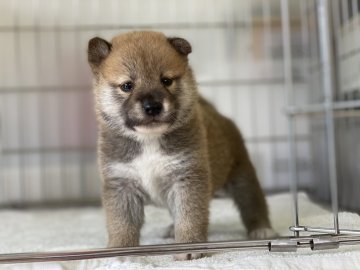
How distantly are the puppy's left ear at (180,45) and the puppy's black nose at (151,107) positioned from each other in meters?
0.26

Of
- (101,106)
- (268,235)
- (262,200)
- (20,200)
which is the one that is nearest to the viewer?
(101,106)

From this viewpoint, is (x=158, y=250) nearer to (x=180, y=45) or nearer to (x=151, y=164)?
(x=151, y=164)

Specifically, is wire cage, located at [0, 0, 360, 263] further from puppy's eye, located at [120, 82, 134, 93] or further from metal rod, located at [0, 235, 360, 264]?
metal rod, located at [0, 235, 360, 264]

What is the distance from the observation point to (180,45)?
63.3 inches

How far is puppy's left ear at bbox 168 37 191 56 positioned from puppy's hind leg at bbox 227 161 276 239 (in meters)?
0.59

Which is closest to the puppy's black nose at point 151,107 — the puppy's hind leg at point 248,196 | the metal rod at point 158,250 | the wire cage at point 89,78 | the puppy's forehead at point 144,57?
the puppy's forehead at point 144,57

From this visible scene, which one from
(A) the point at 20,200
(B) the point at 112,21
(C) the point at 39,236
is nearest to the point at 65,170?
(A) the point at 20,200

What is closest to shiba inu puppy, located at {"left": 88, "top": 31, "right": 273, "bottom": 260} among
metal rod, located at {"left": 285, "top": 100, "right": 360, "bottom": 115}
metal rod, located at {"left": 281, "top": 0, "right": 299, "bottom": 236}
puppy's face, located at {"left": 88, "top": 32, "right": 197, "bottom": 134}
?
puppy's face, located at {"left": 88, "top": 32, "right": 197, "bottom": 134}

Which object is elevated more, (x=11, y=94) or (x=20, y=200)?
(x=11, y=94)

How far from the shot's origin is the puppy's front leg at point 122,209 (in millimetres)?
1581

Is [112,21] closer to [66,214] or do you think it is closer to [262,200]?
[66,214]

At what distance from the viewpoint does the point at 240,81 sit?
3.25 meters

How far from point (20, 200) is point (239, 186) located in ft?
5.43

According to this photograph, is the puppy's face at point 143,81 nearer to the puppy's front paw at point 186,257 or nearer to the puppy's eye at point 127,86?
the puppy's eye at point 127,86
